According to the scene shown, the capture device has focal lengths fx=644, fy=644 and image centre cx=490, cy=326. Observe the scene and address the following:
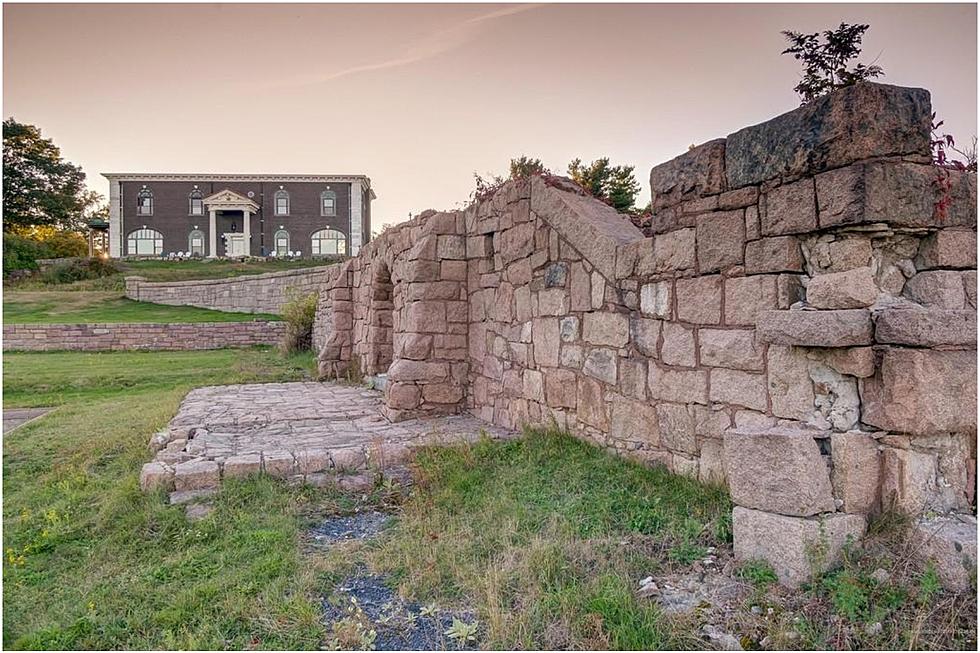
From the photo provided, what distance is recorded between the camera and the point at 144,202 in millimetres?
48156

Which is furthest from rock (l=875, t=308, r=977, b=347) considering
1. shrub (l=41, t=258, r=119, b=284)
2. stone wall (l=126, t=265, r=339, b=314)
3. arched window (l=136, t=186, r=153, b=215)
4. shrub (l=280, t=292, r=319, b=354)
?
arched window (l=136, t=186, r=153, b=215)

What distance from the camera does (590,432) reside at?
5.19 m

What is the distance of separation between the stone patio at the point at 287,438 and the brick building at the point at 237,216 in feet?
134

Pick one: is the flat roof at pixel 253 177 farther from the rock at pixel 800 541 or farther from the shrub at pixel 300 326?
the rock at pixel 800 541

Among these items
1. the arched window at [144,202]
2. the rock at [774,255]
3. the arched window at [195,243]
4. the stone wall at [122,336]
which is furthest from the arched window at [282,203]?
the rock at [774,255]

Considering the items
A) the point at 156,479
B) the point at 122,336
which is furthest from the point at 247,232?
the point at 156,479

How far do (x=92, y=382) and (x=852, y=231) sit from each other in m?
13.7

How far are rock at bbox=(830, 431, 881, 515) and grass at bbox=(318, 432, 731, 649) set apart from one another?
64 centimetres

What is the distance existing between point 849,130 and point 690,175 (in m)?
1.09

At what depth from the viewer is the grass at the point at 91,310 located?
2538 cm

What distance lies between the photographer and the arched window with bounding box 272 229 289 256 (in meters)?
48.3

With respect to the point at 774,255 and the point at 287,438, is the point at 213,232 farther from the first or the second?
the point at 774,255

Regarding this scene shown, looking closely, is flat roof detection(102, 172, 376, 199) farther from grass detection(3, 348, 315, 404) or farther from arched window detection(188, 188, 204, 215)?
grass detection(3, 348, 315, 404)

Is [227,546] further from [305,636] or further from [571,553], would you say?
[571,553]
